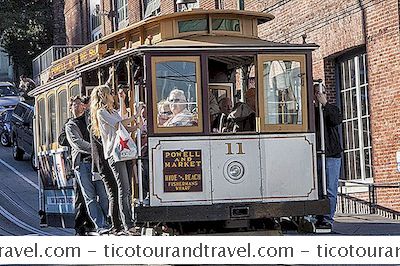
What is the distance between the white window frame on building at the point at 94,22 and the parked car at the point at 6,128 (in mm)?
7546

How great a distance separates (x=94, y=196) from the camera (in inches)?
558

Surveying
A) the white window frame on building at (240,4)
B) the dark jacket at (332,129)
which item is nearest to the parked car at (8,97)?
the white window frame on building at (240,4)

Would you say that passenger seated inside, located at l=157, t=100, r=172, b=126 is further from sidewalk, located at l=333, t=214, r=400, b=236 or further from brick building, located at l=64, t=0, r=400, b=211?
brick building, located at l=64, t=0, r=400, b=211

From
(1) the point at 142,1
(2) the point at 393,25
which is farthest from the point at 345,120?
(1) the point at 142,1

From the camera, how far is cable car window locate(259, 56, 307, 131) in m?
12.9

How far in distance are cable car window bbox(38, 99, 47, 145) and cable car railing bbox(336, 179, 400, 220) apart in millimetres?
Result: 5625

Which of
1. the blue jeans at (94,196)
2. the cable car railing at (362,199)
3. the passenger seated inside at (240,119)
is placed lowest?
the cable car railing at (362,199)

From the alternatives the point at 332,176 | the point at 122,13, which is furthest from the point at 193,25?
the point at 122,13

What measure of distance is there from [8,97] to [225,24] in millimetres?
31018

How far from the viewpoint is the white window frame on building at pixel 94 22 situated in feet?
135

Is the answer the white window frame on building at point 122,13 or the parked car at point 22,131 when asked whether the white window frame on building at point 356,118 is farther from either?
the white window frame on building at point 122,13

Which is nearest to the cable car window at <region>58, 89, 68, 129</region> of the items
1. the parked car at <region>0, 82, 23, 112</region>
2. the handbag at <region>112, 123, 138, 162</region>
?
the handbag at <region>112, 123, 138, 162</region>

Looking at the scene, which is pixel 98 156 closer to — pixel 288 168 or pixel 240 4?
pixel 288 168

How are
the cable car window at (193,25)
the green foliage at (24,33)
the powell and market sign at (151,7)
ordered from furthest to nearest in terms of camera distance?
1. the green foliage at (24,33)
2. the powell and market sign at (151,7)
3. the cable car window at (193,25)
